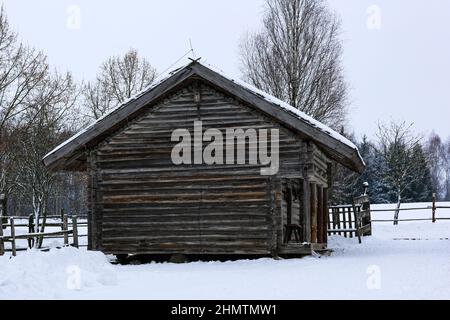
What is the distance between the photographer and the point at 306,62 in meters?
32.2

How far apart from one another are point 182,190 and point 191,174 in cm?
52

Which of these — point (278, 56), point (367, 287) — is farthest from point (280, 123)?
point (278, 56)

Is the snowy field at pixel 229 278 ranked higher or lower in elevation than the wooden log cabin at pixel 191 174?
lower

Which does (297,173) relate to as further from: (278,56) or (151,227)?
(278,56)

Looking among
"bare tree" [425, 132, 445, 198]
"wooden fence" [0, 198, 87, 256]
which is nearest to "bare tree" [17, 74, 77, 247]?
"wooden fence" [0, 198, 87, 256]

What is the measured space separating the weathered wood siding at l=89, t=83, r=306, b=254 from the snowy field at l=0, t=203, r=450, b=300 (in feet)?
3.16

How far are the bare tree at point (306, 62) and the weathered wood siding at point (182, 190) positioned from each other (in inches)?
618

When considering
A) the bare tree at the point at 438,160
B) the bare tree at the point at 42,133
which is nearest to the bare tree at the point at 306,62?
the bare tree at the point at 42,133

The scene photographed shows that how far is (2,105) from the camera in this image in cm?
3156

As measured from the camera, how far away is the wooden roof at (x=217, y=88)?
50.9 feet

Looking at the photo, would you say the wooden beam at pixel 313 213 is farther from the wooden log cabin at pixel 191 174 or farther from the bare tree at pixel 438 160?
→ the bare tree at pixel 438 160

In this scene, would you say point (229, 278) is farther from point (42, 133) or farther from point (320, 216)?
point (42, 133)
